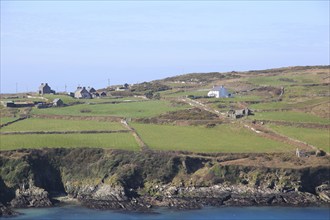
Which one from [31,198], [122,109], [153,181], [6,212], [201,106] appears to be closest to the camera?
[6,212]

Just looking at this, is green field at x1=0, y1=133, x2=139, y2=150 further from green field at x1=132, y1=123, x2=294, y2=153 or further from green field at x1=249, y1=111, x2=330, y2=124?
green field at x1=249, y1=111, x2=330, y2=124

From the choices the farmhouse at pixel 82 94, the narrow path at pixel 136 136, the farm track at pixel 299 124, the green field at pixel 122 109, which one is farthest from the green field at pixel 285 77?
the narrow path at pixel 136 136

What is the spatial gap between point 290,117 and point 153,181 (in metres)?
25.1

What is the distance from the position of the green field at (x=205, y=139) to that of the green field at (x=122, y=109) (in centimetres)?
794

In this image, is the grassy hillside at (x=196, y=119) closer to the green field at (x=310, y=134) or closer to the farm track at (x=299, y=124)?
the green field at (x=310, y=134)

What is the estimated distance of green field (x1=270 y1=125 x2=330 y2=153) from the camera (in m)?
62.2

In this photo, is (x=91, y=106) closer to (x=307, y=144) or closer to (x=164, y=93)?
(x=164, y=93)

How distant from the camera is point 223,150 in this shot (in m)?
59.6

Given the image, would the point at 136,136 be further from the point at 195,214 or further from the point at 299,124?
the point at 299,124

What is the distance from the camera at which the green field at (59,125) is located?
69250 mm

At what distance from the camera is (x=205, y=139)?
64.8 metres

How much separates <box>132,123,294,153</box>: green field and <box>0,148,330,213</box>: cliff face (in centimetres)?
259

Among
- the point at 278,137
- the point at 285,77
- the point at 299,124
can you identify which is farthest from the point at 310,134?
the point at 285,77

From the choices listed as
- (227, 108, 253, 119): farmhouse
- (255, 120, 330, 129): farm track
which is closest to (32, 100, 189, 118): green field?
(227, 108, 253, 119): farmhouse
